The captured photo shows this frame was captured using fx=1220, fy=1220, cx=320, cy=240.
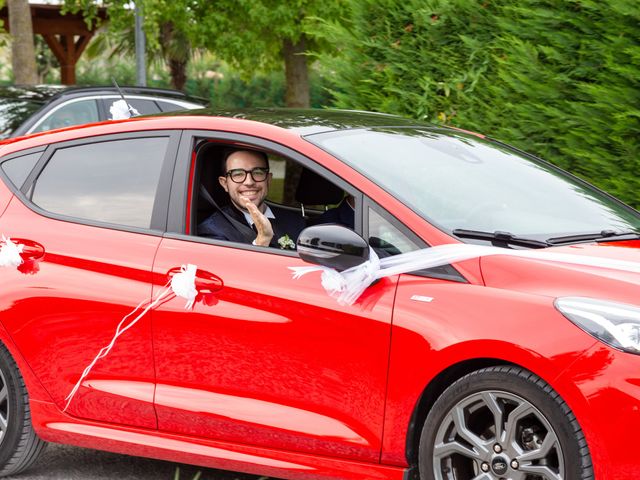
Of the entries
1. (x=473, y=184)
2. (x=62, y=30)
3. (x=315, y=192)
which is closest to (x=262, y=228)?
(x=315, y=192)

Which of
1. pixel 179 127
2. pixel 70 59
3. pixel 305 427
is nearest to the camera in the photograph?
pixel 305 427

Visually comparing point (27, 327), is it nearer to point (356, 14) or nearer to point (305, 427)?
point (305, 427)

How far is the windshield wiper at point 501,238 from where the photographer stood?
4586 mm

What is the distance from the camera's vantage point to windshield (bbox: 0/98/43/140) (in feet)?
37.1

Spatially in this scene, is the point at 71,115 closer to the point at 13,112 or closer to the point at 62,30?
the point at 13,112

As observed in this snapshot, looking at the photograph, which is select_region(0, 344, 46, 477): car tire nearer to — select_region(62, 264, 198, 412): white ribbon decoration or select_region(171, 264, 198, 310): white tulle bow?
select_region(62, 264, 198, 412): white ribbon decoration

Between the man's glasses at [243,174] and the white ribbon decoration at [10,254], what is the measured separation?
104 cm

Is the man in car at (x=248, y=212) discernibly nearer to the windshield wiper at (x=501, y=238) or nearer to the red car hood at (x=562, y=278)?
the windshield wiper at (x=501, y=238)

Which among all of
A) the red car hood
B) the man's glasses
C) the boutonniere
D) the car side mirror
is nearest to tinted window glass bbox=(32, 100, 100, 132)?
the man's glasses

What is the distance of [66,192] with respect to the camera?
228 inches

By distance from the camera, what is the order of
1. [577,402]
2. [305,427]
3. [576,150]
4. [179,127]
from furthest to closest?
[576,150] < [179,127] < [305,427] < [577,402]

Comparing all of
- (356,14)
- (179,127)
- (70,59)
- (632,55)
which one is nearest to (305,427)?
(179,127)

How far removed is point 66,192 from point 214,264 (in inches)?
44.8

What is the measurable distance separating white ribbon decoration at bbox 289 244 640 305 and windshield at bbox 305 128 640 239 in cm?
17
